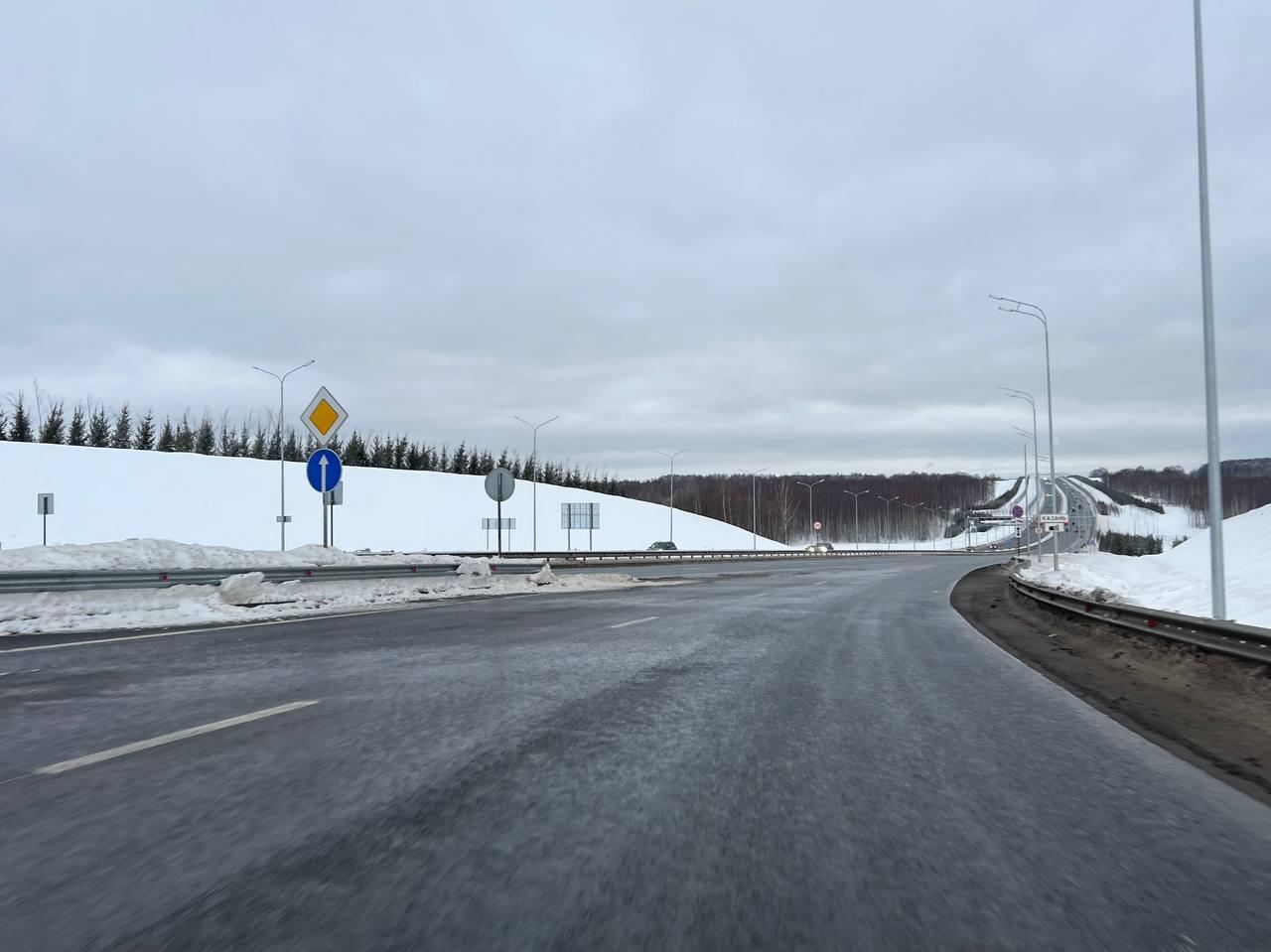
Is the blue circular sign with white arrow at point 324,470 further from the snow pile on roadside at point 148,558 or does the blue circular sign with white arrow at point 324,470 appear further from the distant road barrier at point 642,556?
the distant road barrier at point 642,556

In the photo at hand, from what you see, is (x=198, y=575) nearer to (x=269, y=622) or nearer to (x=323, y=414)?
(x=269, y=622)

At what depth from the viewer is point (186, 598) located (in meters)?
15.1

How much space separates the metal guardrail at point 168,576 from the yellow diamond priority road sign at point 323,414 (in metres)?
3.35

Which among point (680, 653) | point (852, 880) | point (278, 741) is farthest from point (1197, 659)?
point (278, 741)

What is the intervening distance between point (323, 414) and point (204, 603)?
21.2 feet

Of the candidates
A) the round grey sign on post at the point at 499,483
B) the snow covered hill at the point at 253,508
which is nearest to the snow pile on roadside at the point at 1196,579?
the round grey sign on post at the point at 499,483

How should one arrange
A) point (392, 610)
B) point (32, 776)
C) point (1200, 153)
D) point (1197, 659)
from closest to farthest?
point (32, 776) < point (1197, 659) < point (1200, 153) < point (392, 610)

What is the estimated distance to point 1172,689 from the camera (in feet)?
30.8

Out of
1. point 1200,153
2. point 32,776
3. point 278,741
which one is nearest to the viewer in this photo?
point 32,776

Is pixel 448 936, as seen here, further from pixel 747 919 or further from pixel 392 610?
pixel 392 610

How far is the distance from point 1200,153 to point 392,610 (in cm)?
1627

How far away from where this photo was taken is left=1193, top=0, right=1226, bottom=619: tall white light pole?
42.9ft

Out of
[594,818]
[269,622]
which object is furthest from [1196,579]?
[594,818]

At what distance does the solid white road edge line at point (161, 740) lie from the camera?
15.8 ft
